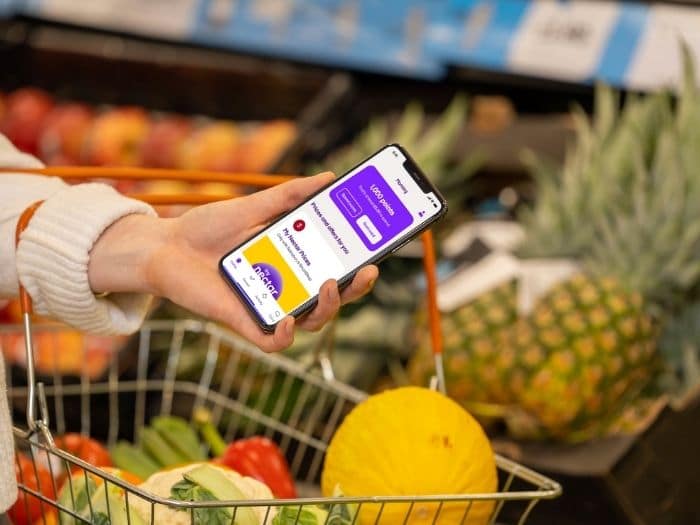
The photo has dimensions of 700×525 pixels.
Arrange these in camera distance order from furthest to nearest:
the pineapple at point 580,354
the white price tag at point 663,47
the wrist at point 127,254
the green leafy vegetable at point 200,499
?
the white price tag at point 663,47 < the pineapple at point 580,354 < the wrist at point 127,254 < the green leafy vegetable at point 200,499

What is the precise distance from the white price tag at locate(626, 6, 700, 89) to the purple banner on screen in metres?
1.71

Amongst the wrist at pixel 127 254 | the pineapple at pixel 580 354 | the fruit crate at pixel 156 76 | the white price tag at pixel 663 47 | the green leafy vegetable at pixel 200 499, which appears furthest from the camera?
Result: the fruit crate at pixel 156 76

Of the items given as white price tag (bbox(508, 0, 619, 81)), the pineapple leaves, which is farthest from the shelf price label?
the pineapple leaves

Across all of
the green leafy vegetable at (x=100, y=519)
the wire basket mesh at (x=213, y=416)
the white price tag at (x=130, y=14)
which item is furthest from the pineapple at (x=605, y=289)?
the white price tag at (x=130, y=14)

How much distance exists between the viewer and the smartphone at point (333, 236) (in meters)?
0.90

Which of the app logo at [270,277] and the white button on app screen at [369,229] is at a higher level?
the white button on app screen at [369,229]

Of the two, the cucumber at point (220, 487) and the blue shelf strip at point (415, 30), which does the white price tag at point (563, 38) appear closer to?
the blue shelf strip at point (415, 30)

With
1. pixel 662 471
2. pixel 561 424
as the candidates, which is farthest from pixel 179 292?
pixel 561 424

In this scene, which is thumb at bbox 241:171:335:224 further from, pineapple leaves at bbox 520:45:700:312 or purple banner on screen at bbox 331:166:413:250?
pineapple leaves at bbox 520:45:700:312

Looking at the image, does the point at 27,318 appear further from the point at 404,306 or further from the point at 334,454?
the point at 404,306

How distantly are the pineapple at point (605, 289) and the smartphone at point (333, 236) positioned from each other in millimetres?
906

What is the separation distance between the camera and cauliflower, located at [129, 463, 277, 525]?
0.87 metres

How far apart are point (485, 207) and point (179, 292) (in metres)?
1.63

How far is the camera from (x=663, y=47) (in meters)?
2.48
